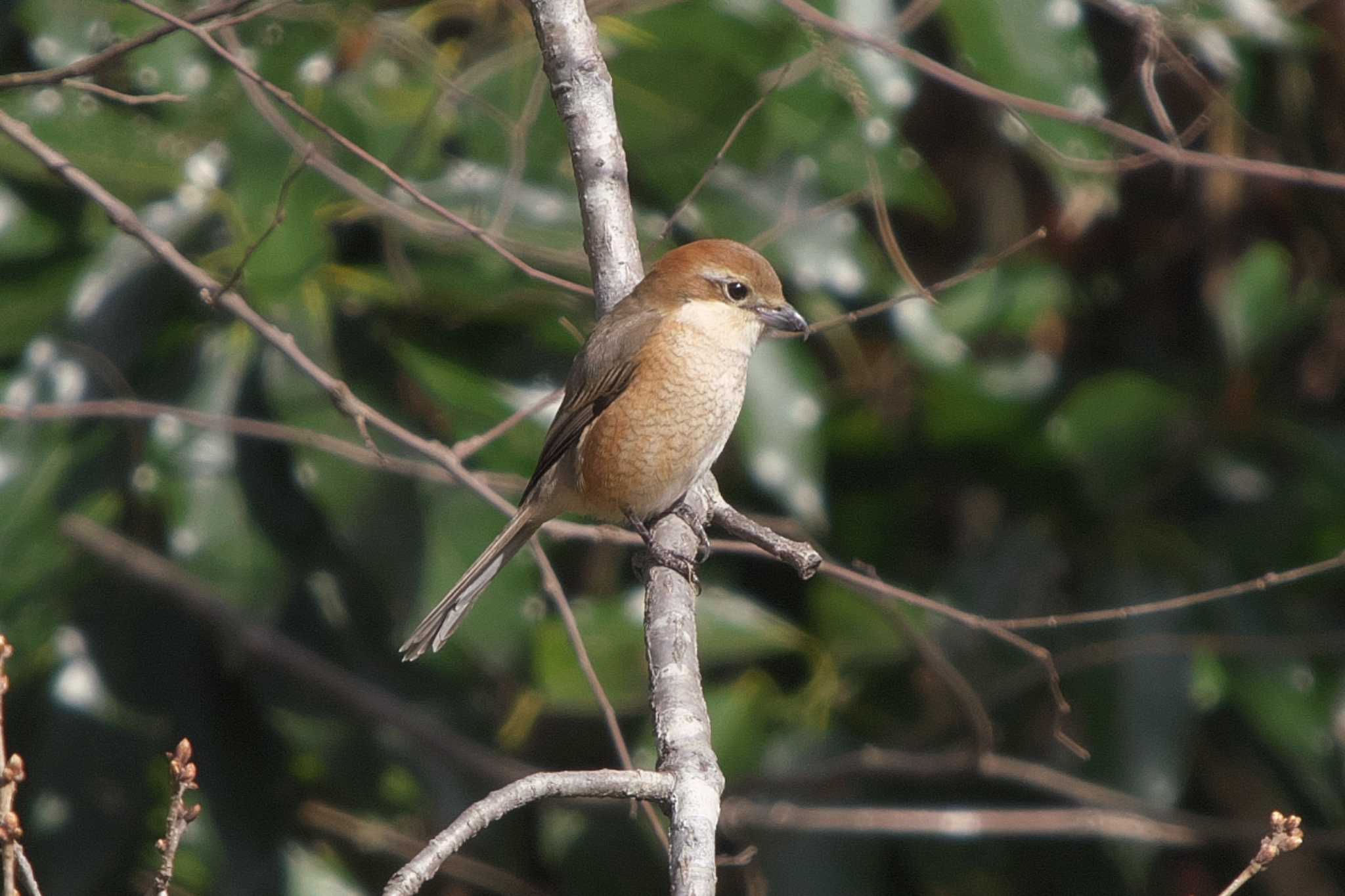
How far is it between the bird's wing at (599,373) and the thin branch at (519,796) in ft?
4.33

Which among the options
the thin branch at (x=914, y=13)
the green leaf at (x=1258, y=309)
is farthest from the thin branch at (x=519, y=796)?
the green leaf at (x=1258, y=309)

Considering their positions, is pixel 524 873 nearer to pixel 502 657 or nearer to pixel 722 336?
pixel 502 657

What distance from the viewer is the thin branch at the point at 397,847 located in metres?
4.07

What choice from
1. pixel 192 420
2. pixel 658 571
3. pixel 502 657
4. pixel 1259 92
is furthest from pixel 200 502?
pixel 1259 92

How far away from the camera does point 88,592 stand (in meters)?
3.59

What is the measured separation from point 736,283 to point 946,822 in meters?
1.56

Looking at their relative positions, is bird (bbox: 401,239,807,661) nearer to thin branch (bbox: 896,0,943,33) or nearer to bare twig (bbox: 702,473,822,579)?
bare twig (bbox: 702,473,822,579)

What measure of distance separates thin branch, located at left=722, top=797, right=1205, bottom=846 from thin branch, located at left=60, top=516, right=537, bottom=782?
640 millimetres

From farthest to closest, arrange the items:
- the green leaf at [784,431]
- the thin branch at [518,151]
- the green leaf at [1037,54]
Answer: the green leaf at [784,431] → the green leaf at [1037,54] → the thin branch at [518,151]

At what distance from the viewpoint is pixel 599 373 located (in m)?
3.38

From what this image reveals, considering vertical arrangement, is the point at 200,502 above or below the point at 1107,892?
above


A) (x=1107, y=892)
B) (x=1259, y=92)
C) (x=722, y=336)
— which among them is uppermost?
(x=1259, y=92)

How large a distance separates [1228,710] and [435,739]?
2.27m

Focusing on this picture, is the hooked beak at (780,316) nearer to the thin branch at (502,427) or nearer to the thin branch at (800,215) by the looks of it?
the thin branch at (800,215)
